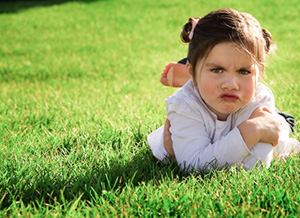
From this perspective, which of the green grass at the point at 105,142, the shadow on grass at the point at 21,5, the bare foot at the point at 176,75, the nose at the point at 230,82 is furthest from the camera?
the shadow on grass at the point at 21,5

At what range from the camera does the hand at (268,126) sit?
2266 millimetres

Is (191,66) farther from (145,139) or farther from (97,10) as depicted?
(97,10)

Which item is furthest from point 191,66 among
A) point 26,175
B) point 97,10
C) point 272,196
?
point 97,10

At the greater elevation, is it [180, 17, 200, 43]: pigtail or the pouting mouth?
[180, 17, 200, 43]: pigtail

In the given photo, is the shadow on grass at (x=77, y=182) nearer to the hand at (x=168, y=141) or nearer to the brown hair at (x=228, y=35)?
the hand at (x=168, y=141)

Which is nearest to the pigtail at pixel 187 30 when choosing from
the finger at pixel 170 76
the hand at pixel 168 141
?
the finger at pixel 170 76

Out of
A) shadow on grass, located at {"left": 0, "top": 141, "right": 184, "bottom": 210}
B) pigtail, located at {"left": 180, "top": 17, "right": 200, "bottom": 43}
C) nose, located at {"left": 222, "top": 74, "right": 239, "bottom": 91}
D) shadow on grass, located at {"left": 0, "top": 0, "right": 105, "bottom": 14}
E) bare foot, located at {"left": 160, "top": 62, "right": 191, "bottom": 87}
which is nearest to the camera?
shadow on grass, located at {"left": 0, "top": 141, "right": 184, "bottom": 210}

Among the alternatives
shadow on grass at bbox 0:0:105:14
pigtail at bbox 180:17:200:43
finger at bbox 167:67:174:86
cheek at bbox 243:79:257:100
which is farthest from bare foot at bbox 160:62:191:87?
shadow on grass at bbox 0:0:105:14

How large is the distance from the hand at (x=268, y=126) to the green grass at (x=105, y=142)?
0.59 feet

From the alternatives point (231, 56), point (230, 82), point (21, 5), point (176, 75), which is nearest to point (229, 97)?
point (230, 82)

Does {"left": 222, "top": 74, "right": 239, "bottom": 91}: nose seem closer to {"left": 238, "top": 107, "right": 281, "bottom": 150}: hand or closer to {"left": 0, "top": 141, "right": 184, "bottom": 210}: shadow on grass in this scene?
{"left": 238, "top": 107, "right": 281, "bottom": 150}: hand

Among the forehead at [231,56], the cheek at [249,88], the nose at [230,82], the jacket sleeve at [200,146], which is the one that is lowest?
the jacket sleeve at [200,146]

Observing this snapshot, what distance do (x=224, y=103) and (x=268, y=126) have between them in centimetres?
30

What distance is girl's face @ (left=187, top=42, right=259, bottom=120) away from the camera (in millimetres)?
2221
